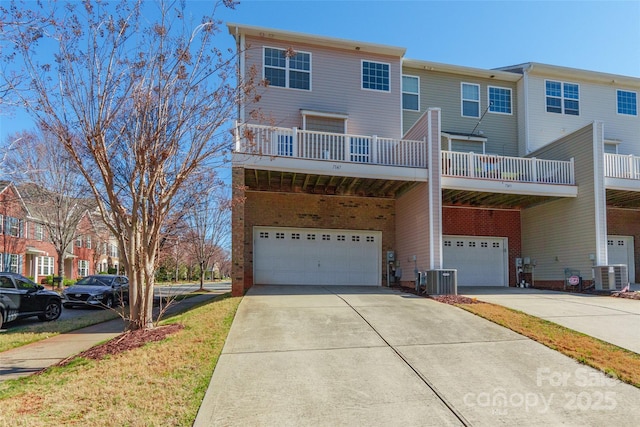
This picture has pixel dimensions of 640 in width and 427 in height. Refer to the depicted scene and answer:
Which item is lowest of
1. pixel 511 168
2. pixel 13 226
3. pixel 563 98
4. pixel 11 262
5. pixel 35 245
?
pixel 11 262

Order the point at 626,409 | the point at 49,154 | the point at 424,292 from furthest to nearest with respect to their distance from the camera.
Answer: the point at 49,154 < the point at 424,292 < the point at 626,409

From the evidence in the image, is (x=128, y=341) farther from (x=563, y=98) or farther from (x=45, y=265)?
(x=45, y=265)

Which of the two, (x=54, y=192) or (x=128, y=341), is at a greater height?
(x=54, y=192)

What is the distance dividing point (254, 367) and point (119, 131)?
17.0ft

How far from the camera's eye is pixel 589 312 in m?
9.05

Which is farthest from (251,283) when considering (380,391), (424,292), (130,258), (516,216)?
(516,216)

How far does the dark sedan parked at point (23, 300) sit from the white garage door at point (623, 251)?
2006cm

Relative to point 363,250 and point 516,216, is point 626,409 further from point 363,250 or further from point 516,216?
point 516,216

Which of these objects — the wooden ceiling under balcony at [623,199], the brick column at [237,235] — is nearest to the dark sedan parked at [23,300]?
the brick column at [237,235]

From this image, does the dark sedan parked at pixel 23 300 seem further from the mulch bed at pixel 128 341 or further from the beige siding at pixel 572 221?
the beige siding at pixel 572 221

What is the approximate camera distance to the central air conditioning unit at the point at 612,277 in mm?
12305

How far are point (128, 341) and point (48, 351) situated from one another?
205cm

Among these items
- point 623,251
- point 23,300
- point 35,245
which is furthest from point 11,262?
point 623,251

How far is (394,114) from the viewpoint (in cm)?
1556
